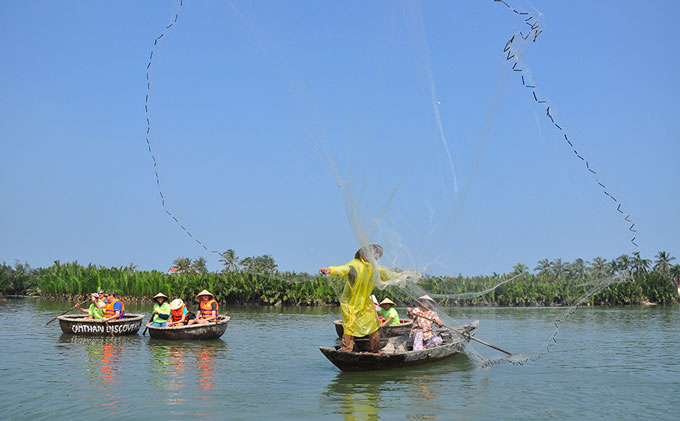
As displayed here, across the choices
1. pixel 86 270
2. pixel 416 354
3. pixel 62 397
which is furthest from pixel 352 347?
pixel 86 270

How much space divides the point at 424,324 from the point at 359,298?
2.94 meters

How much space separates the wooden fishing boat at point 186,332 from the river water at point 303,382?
1.24 ft

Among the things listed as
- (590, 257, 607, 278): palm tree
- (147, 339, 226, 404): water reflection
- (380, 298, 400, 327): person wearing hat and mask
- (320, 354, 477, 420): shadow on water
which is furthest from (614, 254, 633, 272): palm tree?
(147, 339, 226, 404): water reflection

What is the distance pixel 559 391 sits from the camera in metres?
10.4

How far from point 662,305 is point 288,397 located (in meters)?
34.2

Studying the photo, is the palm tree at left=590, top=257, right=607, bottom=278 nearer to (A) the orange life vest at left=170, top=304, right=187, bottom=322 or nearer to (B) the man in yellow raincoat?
(B) the man in yellow raincoat

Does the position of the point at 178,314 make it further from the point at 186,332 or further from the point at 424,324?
the point at 424,324

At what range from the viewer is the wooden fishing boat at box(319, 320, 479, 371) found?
433 inches

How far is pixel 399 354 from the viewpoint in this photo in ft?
37.7

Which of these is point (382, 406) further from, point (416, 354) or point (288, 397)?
point (416, 354)

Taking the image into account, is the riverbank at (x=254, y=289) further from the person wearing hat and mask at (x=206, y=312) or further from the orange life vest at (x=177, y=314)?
the orange life vest at (x=177, y=314)

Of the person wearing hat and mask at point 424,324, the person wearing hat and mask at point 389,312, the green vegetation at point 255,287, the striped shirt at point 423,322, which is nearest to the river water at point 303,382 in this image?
the person wearing hat and mask at point 424,324

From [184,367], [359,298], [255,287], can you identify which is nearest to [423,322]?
[359,298]

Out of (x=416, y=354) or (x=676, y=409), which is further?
(x=416, y=354)
